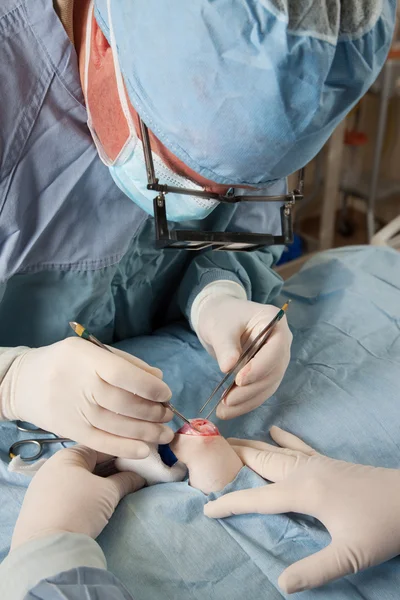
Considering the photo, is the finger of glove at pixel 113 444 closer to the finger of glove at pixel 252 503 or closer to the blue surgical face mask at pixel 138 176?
the finger of glove at pixel 252 503

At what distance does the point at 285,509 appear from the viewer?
3.04 feet

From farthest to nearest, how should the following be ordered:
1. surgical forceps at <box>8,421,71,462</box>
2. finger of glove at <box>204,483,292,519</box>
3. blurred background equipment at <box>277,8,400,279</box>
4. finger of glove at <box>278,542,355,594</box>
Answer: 1. blurred background equipment at <box>277,8,400,279</box>
2. surgical forceps at <box>8,421,71,462</box>
3. finger of glove at <box>204,483,292,519</box>
4. finger of glove at <box>278,542,355,594</box>

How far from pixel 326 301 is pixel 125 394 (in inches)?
28.8

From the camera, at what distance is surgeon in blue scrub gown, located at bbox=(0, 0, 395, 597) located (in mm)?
738

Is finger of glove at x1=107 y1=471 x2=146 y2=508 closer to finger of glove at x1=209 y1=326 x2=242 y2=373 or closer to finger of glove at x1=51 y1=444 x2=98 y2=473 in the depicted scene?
finger of glove at x1=51 y1=444 x2=98 y2=473

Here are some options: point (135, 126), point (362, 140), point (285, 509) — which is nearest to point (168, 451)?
point (285, 509)

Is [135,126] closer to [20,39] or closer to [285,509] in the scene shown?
[20,39]

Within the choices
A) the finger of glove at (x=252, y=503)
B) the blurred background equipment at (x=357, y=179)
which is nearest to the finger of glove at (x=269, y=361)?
the finger of glove at (x=252, y=503)

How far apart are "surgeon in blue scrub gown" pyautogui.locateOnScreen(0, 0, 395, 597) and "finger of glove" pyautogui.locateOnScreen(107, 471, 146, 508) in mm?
56

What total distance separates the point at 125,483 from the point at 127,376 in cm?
20

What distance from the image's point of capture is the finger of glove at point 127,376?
0.93 meters

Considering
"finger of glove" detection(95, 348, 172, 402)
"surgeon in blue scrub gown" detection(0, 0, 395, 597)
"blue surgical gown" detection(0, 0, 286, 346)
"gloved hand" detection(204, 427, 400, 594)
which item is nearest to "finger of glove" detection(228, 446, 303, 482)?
"gloved hand" detection(204, 427, 400, 594)

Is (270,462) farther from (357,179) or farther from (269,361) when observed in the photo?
(357,179)

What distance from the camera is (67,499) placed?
88 centimetres
